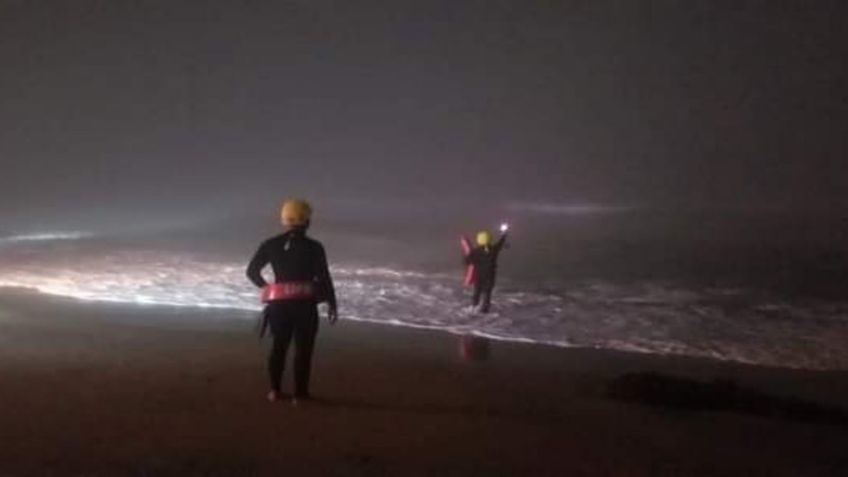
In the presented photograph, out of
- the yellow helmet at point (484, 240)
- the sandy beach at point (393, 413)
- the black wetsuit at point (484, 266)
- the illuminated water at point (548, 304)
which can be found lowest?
the sandy beach at point (393, 413)

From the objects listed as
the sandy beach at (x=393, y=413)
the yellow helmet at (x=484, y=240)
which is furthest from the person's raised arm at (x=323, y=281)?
the yellow helmet at (x=484, y=240)

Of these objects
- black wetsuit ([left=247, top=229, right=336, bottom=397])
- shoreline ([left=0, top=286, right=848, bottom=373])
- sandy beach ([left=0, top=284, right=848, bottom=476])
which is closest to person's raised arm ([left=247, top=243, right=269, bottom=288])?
black wetsuit ([left=247, top=229, right=336, bottom=397])

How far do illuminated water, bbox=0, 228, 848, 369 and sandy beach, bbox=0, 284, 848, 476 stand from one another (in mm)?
1625

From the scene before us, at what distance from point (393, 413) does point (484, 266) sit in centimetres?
847

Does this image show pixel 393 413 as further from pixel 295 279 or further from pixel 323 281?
pixel 295 279

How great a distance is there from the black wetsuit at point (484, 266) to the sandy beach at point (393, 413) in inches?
148

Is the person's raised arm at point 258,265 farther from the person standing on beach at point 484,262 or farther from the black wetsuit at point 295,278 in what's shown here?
the person standing on beach at point 484,262

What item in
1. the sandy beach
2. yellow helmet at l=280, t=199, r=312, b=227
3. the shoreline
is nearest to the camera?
the sandy beach

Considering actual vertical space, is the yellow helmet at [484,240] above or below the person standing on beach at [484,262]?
above

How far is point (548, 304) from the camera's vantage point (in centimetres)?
1805

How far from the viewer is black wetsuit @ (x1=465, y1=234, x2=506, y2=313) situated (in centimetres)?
1636

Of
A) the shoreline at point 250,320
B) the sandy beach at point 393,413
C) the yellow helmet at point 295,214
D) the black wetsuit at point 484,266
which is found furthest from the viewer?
the black wetsuit at point 484,266

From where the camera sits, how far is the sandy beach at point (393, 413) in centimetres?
678

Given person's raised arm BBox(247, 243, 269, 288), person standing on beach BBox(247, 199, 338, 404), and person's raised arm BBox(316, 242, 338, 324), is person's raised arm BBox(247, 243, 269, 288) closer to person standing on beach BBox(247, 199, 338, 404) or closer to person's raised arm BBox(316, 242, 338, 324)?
person standing on beach BBox(247, 199, 338, 404)
